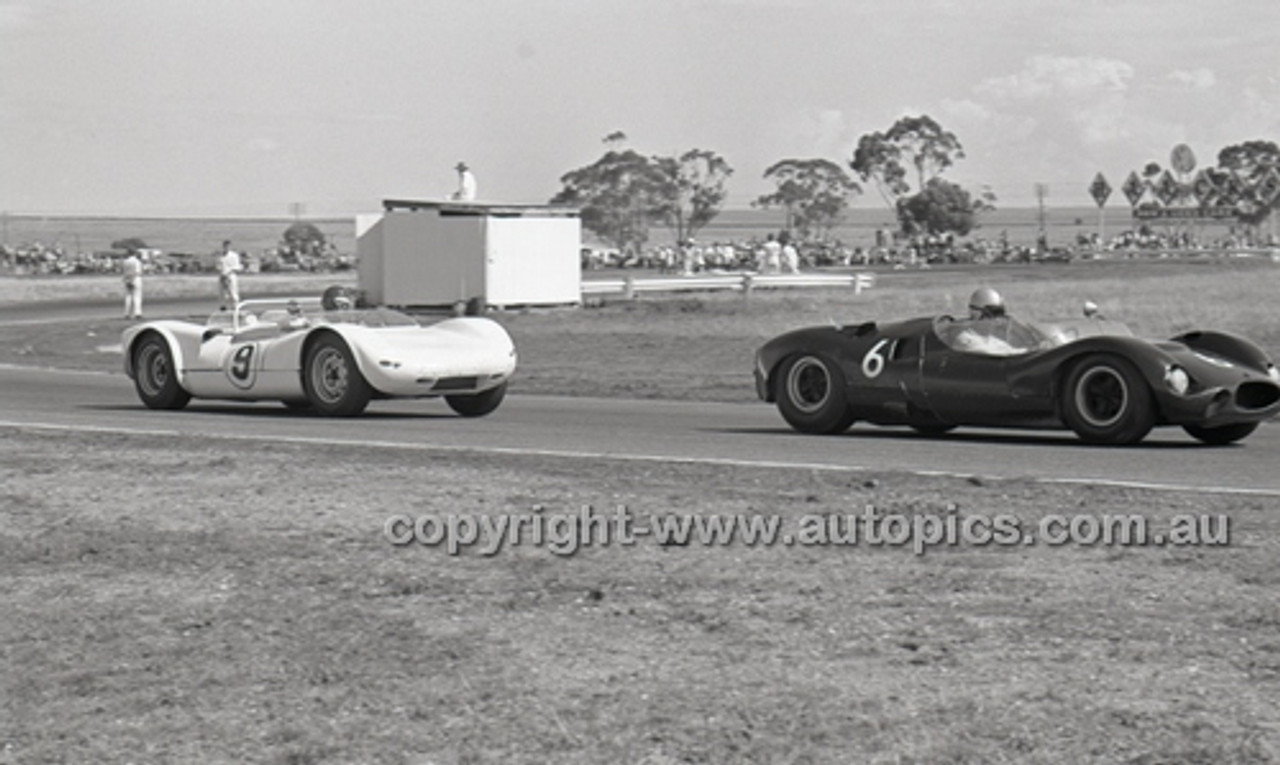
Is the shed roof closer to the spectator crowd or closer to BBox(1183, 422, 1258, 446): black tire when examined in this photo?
BBox(1183, 422, 1258, 446): black tire

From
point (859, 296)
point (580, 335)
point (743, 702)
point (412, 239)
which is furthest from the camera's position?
point (859, 296)

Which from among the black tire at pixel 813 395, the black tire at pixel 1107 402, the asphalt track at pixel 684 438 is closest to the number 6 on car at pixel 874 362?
the black tire at pixel 813 395

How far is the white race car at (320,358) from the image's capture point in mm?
15219

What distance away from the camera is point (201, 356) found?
16359 mm

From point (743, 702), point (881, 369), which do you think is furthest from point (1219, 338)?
point (743, 702)

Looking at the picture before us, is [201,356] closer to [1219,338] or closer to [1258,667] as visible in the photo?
[1219,338]

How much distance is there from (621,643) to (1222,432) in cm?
→ 756

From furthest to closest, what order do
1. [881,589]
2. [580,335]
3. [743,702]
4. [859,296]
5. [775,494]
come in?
[859,296], [580,335], [775,494], [881,589], [743,702]

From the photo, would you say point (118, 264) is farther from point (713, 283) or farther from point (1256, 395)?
point (1256, 395)

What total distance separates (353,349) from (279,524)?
21.3ft

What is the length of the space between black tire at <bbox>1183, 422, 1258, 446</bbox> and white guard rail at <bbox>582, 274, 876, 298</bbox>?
28.0 meters

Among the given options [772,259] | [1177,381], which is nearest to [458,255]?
[772,259]

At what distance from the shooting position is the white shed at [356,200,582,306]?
122 ft

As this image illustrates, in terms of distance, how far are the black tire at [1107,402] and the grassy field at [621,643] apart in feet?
8.80
